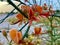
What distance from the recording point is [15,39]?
35cm

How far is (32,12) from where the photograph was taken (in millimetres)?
406

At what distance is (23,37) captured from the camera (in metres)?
0.37

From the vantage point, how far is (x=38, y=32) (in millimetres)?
400

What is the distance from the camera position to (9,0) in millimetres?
357

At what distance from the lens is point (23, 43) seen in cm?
36

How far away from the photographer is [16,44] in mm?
359

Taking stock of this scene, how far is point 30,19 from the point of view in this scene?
39 centimetres
